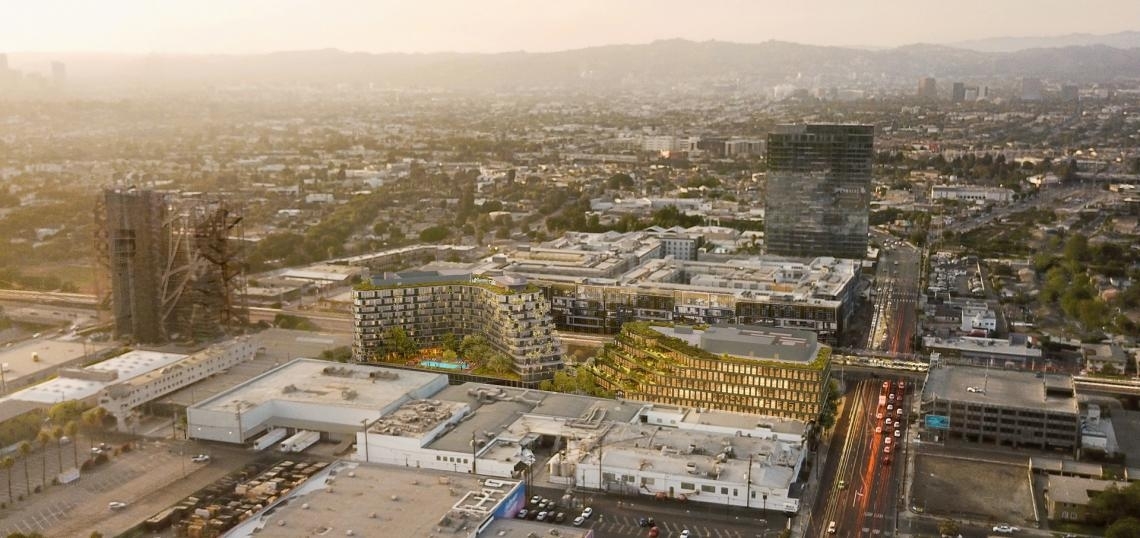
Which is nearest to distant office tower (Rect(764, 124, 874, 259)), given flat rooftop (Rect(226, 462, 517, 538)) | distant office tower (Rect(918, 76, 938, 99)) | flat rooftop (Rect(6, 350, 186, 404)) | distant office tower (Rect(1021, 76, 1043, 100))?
flat rooftop (Rect(6, 350, 186, 404))

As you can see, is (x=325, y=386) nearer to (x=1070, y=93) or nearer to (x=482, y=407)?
(x=482, y=407)

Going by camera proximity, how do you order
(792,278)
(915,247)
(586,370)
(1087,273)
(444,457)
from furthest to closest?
(915,247)
(1087,273)
(792,278)
(586,370)
(444,457)

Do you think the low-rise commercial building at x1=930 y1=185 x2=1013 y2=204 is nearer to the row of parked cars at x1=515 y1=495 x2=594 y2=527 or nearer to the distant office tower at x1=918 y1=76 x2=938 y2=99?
the row of parked cars at x1=515 y1=495 x2=594 y2=527

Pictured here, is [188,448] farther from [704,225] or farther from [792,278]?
[704,225]

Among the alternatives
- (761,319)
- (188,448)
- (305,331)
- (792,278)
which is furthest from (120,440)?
(792,278)

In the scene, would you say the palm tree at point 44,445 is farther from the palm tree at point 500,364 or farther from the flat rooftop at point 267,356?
the palm tree at point 500,364

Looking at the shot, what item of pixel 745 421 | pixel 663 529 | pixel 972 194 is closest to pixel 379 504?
pixel 663 529
